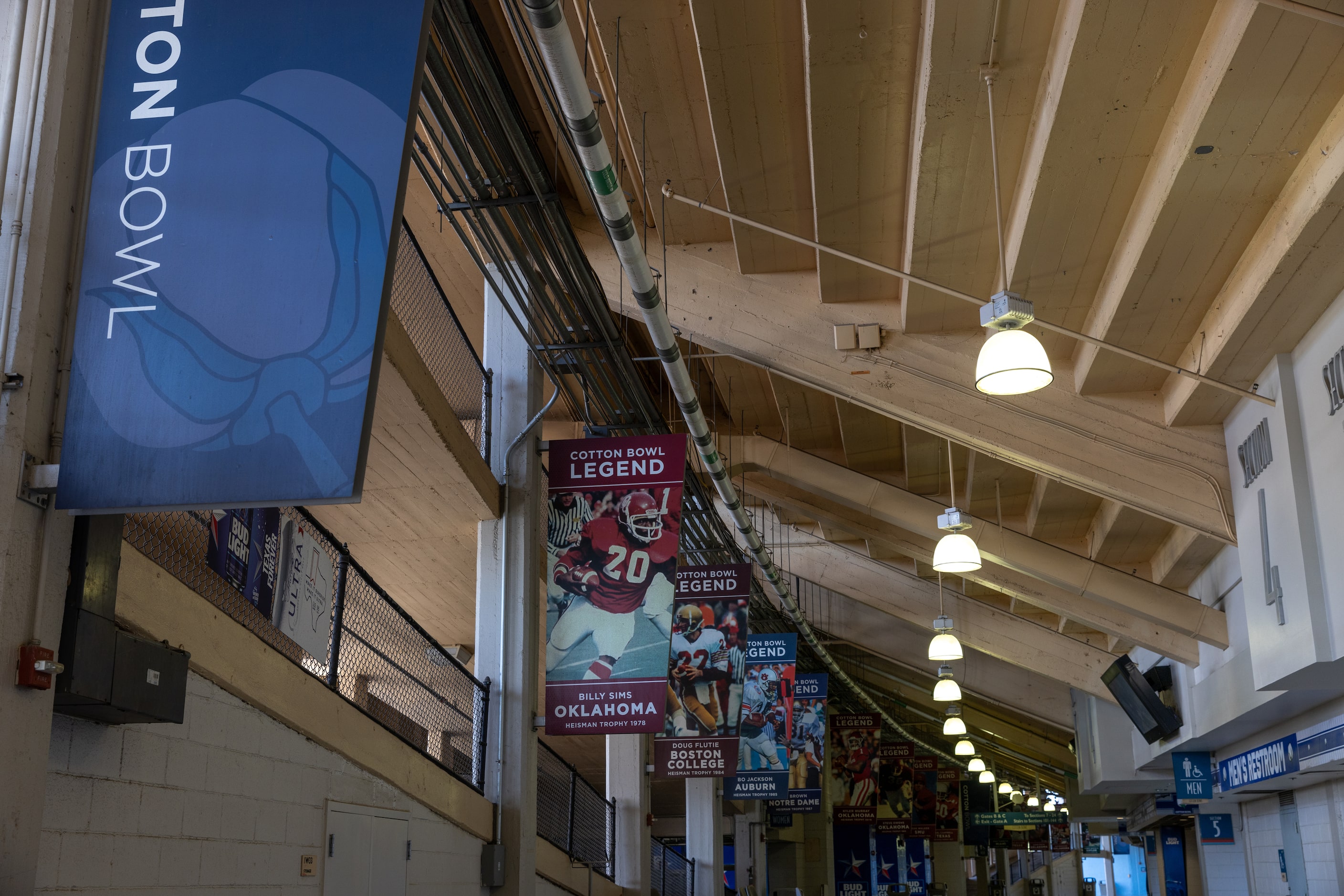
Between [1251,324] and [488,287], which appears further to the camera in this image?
[488,287]

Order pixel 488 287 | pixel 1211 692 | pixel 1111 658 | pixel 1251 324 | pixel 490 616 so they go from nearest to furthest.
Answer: pixel 1251 324 < pixel 490 616 < pixel 488 287 < pixel 1211 692 < pixel 1111 658

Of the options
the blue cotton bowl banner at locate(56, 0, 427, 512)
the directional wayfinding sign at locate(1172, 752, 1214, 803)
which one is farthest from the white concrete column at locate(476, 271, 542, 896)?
the directional wayfinding sign at locate(1172, 752, 1214, 803)

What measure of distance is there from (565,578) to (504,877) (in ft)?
8.39

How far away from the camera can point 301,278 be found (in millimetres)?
3514

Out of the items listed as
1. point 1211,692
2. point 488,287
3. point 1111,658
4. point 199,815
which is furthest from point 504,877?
point 1111,658

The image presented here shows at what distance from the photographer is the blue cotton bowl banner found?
339cm

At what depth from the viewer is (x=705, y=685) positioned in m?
12.3

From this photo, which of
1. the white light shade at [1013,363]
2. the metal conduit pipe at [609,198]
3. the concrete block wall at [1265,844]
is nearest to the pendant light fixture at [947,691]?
the concrete block wall at [1265,844]

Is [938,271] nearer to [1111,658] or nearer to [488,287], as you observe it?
[488,287]

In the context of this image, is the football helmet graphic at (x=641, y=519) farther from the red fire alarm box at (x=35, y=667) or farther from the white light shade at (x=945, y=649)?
the white light shade at (x=945, y=649)

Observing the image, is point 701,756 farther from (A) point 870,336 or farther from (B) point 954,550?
(A) point 870,336

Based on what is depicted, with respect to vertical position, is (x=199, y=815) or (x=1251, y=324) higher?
(x=1251, y=324)

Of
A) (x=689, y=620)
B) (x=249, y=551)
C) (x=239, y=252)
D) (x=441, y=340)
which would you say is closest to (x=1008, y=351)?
(x=239, y=252)

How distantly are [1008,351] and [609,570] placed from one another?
4.03m
